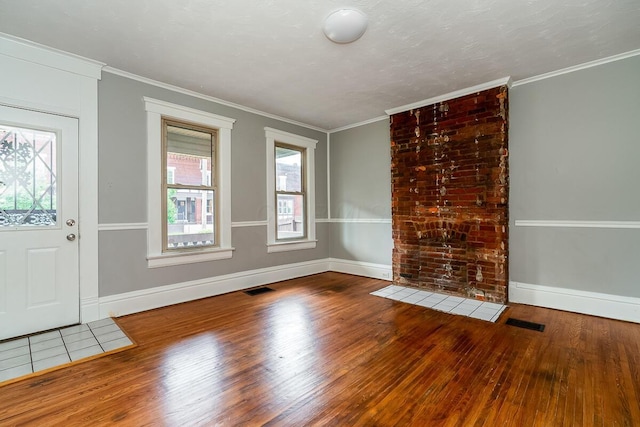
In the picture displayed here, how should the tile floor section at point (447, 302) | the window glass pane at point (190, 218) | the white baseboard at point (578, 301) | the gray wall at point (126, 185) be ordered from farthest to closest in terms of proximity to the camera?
the window glass pane at point (190, 218)
the tile floor section at point (447, 302)
the gray wall at point (126, 185)
the white baseboard at point (578, 301)

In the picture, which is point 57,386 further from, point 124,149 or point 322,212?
point 322,212

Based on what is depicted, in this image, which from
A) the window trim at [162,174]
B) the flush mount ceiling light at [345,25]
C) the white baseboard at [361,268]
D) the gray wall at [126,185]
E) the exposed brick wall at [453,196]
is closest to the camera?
the flush mount ceiling light at [345,25]

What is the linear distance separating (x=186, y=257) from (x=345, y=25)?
10.2 feet

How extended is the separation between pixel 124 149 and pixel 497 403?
3977 mm

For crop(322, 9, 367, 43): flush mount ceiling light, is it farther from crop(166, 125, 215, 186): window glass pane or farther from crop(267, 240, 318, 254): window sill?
crop(267, 240, 318, 254): window sill

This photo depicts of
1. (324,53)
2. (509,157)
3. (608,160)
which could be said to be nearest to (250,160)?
(324,53)

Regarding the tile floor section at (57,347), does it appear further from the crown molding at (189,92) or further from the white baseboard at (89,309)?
the crown molding at (189,92)

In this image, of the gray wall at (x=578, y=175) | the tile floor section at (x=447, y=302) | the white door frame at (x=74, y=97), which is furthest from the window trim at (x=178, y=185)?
the gray wall at (x=578, y=175)

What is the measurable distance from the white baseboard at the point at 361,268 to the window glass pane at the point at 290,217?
33.9 inches

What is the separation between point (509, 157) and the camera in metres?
3.55

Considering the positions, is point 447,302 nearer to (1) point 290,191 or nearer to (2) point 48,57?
(1) point 290,191

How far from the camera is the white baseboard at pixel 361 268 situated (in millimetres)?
4762

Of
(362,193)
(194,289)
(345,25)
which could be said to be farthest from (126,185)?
(362,193)

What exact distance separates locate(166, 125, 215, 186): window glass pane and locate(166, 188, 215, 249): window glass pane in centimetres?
16
